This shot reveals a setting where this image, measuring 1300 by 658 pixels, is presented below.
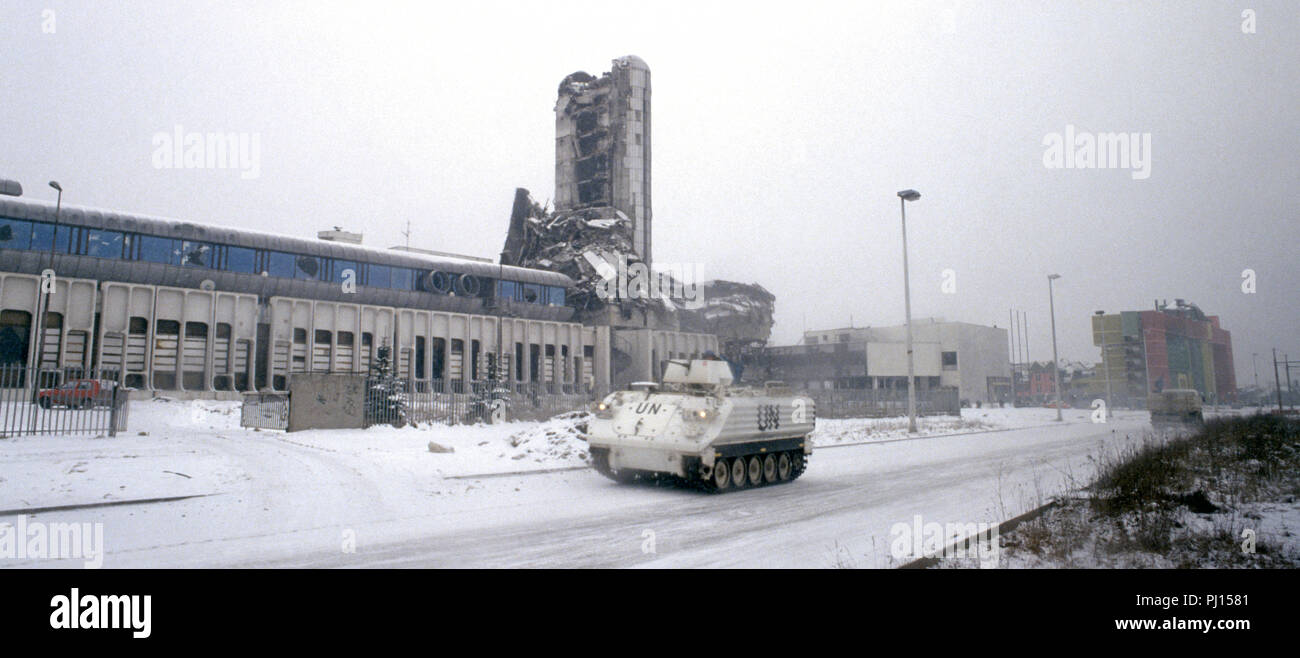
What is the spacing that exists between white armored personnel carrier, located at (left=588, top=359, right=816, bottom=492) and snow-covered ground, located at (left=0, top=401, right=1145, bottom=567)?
0.54 meters

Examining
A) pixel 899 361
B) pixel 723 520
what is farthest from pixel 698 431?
pixel 899 361

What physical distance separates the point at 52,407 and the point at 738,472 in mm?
16069

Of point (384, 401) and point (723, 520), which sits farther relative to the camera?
point (384, 401)

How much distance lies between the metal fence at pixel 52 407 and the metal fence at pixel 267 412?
17.3ft

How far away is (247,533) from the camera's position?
28.8 ft

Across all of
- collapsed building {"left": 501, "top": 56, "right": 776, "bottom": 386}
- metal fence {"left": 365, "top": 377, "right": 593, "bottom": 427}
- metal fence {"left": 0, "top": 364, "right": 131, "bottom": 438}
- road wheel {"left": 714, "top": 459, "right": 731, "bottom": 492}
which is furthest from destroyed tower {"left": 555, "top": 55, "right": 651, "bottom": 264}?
road wheel {"left": 714, "top": 459, "right": 731, "bottom": 492}

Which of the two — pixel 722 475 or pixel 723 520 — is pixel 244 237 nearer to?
pixel 722 475

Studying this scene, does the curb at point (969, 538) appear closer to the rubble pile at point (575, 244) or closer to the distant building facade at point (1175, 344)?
the distant building facade at point (1175, 344)

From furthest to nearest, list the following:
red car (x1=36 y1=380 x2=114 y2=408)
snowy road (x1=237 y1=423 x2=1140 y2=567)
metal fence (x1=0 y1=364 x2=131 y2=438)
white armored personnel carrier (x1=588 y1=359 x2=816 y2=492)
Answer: red car (x1=36 y1=380 x2=114 y2=408), metal fence (x1=0 y1=364 x2=131 y2=438), white armored personnel carrier (x1=588 y1=359 x2=816 y2=492), snowy road (x1=237 y1=423 x2=1140 y2=567)

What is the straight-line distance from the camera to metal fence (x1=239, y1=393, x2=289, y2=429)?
23.5 meters

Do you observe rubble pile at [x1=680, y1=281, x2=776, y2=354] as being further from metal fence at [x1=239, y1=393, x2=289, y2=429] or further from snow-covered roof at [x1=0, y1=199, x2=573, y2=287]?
metal fence at [x1=239, y1=393, x2=289, y2=429]

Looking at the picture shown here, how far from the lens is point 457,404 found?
2494 cm
